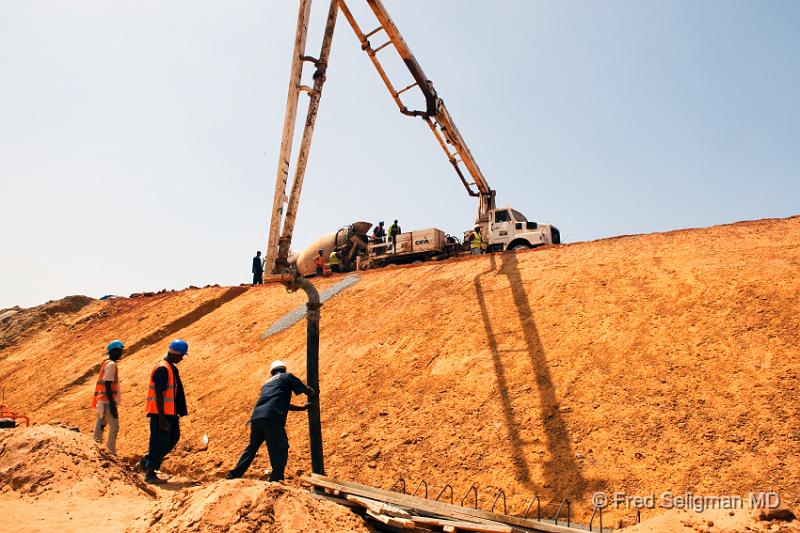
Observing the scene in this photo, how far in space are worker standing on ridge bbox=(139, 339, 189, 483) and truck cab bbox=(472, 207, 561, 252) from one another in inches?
544

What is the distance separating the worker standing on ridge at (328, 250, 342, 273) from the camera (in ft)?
79.8

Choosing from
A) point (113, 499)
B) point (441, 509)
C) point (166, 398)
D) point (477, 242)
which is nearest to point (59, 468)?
point (113, 499)

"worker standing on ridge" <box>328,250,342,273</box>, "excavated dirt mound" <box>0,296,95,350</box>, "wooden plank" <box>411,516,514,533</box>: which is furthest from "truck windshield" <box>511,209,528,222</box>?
"excavated dirt mound" <box>0,296,95,350</box>

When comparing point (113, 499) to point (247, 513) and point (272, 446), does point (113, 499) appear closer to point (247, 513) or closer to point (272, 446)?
point (272, 446)

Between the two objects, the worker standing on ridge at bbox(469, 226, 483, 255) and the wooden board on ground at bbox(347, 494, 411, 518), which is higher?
the worker standing on ridge at bbox(469, 226, 483, 255)

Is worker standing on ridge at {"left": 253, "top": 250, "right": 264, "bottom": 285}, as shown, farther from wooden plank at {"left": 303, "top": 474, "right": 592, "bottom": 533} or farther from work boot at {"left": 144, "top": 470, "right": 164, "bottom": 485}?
wooden plank at {"left": 303, "top": 474, "right": 592, "bottom": 533}

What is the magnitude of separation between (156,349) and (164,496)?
1167 cm

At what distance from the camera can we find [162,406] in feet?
26.2

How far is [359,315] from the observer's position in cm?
1520

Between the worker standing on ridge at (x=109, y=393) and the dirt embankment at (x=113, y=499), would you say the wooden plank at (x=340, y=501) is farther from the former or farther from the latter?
the worker standing on ridge at (x=109, y=393)

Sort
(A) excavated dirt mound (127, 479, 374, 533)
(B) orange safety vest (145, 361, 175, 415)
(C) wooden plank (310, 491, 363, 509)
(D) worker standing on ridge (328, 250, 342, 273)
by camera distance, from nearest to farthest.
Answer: (A) excavated dirt mound (127, 479, 374, 533), (C) wooden plank (310, 491, 363, 509), (B) orange safety vest (145, 361, 175, 415), (D) worker standing on ridge (328, 250, 342, 273)

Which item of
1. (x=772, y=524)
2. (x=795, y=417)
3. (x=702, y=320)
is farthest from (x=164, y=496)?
(x=702, y=320)

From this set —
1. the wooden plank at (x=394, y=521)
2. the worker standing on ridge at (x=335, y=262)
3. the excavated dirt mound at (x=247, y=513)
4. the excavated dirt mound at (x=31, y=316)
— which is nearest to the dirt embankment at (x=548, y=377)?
the wooden plank at (x=394, y=521)

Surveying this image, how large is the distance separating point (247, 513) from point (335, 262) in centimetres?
1957
